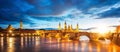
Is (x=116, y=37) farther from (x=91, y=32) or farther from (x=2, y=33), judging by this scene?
(x=2, y=33)

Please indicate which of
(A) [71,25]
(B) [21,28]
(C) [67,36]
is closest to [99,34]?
(C) [67,36]

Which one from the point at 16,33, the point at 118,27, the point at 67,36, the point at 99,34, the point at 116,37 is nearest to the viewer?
the point at 116,37

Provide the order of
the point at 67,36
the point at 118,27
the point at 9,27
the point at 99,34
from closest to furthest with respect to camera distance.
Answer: the point at 118,27, the point at 99,34, the point at 67,36, the point at 9,27

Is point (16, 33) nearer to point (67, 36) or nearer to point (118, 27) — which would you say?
point (67, 36)

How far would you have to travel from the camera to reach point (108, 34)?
11788 cm

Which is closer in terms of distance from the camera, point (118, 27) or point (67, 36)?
point (118, 27)

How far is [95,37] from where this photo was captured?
11444 centimetres

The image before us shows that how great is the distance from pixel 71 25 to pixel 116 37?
76355 millimetres

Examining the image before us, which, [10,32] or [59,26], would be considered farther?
[59,26]

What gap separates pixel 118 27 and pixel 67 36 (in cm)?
3523

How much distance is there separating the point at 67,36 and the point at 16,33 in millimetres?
61734

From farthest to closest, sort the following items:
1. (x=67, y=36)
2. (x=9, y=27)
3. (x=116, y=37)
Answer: (x=9, y=27) < (x=67, y=36) < (x=116, y=37)

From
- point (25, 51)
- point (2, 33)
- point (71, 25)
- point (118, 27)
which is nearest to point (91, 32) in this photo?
point (118, 27)

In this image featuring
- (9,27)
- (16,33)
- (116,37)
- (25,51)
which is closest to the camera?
(25,51)
